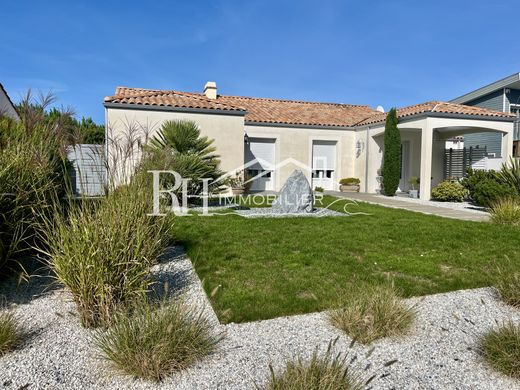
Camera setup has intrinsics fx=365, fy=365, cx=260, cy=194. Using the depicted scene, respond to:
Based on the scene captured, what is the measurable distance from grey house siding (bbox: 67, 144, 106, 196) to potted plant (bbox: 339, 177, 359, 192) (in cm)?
1550

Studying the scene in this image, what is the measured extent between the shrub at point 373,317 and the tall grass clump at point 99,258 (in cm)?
177

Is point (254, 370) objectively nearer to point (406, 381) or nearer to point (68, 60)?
point (406, 381)

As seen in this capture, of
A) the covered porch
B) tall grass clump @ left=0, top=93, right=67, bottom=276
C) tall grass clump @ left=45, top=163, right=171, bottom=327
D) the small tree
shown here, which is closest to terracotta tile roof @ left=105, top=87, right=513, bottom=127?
the covered porch

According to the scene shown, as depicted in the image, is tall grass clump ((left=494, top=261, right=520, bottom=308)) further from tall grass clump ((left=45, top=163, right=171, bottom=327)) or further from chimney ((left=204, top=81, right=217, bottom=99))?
chimney ((left=204, top=81, right=217, bottom=99))

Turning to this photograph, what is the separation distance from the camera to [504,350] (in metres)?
2.63

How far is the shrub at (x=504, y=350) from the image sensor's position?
2535mm

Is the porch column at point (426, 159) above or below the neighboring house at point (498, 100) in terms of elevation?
below

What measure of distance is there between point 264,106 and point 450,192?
1025 centimetres

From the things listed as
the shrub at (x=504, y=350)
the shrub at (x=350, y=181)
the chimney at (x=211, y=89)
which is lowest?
the shrub at (x=504, y=350)

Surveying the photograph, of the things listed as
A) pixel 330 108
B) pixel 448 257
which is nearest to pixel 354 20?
pixel 448 257

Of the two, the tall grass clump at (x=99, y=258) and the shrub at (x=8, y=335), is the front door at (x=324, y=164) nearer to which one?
the tall grass clump at (x=99, y=258)

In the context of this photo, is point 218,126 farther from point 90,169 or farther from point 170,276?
point 90,169

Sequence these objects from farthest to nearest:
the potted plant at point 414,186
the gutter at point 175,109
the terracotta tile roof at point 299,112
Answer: the terracotta tile roof at point 299,112
the potted plant at point 414,186
the gutter at point 175,109

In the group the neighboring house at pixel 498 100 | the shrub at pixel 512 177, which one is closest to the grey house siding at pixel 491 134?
the neighboring house at pixel 498 100
